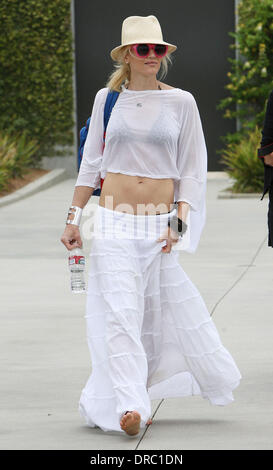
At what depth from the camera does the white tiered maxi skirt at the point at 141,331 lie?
18.5 feet

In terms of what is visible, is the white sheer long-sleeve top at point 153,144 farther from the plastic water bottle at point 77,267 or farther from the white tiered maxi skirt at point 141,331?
the plastic water bottle at point 77,267

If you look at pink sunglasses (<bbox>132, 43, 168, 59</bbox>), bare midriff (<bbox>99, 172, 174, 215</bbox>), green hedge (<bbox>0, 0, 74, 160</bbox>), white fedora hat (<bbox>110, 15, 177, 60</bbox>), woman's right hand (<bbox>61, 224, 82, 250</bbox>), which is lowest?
green hedge (<bbox>0, 0, 74, 160</bbox>)

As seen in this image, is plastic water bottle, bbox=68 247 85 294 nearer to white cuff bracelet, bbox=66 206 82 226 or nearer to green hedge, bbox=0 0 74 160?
white cuff bracelet, bbox=66 206 82 226

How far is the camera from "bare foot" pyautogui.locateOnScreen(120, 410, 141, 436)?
17.9ft

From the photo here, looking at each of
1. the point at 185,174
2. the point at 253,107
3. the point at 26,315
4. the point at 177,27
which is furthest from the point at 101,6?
the point at 185,174

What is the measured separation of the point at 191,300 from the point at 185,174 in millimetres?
613

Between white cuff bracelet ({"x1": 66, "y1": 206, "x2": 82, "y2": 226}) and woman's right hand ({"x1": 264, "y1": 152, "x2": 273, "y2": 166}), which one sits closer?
white cuff bracelet ({"x1": 66, "y1": 206, "x2": 82, "y2": 226})

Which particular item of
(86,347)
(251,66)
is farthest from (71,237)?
(251,66)

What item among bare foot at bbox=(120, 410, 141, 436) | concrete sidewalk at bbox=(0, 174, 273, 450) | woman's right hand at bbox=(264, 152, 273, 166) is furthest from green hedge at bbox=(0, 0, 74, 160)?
bare foot at bbox=(120, 410, 141, 436)

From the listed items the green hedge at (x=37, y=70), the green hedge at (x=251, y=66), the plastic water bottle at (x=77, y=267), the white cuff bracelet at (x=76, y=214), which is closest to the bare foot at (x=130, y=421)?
the plastic water bottle at (x=77, y=267)

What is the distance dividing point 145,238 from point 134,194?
0.71 ft

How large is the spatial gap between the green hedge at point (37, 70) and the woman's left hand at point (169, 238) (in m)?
20.2

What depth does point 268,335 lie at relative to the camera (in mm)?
8297

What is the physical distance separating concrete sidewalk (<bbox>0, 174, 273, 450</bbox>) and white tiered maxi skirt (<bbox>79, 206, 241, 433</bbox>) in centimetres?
18
